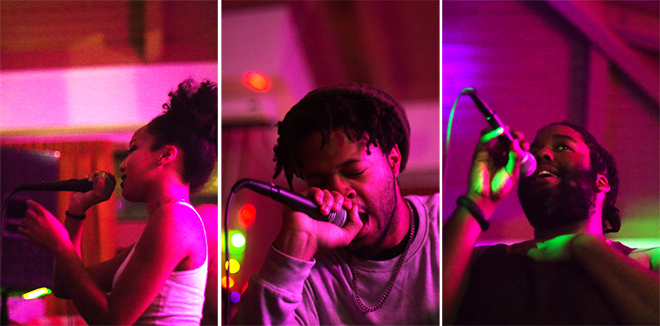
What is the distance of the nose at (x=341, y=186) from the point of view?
1.80 m

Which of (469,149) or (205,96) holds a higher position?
(205,96)

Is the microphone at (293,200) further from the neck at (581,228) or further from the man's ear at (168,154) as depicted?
the neck at (581,228)

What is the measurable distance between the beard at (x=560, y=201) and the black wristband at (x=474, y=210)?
0.16 metres

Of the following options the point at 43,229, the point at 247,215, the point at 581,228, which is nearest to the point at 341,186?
the point at 247,215

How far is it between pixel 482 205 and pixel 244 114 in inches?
39.5

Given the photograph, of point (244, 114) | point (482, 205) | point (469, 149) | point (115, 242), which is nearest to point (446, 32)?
point (469, 149)

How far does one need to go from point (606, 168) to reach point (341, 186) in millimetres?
1048

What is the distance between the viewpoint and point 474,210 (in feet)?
6.33

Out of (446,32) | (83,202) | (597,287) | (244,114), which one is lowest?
(597,287)

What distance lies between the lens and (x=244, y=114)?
198cm

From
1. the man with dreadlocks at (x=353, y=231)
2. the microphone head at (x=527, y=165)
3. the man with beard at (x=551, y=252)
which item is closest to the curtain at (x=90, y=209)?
the man with dreadlocks at (x=353, y=231)

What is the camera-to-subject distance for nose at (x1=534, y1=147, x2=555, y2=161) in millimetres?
1918

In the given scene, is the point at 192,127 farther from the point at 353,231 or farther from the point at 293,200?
the point at 353,231

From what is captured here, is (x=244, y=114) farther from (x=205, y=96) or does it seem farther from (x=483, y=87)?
(x=483, y=87)
